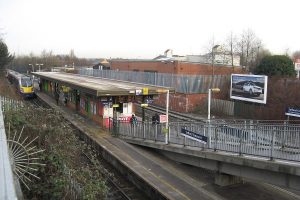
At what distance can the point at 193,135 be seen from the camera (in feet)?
49.0

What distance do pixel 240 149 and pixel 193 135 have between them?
2.97 metres

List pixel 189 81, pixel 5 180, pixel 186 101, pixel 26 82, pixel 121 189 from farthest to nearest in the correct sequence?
pixel 26 82 < pixel 189 81 < pixel 186 101 < pixel 121 189 < pixel 5 180

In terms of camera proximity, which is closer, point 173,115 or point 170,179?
point 170,179

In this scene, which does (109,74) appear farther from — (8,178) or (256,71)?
(8,178)

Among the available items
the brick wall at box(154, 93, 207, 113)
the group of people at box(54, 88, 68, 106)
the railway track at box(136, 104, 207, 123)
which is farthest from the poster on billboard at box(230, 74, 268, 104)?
the group of people at box(54, 88, 68, 106)

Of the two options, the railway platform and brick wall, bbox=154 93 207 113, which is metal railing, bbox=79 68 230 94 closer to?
brick wall, bbox=154 93 207 113

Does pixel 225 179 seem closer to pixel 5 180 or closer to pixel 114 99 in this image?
pixel 5 180

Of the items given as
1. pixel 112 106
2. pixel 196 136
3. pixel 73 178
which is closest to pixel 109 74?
pixel 112 106

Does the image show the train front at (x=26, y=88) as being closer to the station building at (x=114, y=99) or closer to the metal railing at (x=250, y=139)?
the station building at (x=114, y=99)

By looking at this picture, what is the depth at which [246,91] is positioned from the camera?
101 ft

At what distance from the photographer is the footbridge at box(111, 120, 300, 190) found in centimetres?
1088

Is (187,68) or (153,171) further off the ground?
(187,68)

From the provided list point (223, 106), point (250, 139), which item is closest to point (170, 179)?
point (250, 139)

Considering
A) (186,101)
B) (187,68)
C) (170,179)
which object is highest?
(187,68)
